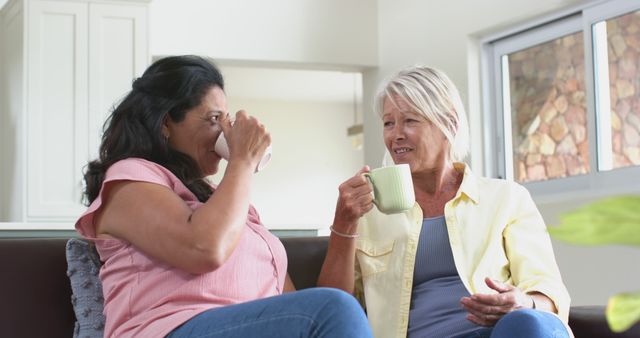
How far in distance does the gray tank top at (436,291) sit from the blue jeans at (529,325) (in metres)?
0.19

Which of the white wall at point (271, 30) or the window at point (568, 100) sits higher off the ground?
the white wall at point (271, 30)

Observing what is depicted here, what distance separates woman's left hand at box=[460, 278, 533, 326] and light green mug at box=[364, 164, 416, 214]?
0.21m

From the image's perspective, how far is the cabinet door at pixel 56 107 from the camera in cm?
564

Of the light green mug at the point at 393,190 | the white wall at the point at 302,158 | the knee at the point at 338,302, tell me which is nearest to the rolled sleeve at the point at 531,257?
the light green mug at the point at 393,190

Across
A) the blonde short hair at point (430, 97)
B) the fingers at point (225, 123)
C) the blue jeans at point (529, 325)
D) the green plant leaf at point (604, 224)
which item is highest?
the blonde short hair at point (430, 97)

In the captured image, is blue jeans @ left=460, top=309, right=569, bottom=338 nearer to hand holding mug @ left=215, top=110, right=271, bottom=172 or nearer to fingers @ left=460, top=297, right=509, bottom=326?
fingers @ left=460, top=297, right=509, bottom=326

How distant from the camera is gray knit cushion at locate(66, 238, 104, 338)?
1.67 m

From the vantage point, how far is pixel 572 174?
5.45 meters

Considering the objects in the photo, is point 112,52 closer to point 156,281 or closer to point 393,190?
point 393,190

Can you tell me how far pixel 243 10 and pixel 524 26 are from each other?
2008 millimetres

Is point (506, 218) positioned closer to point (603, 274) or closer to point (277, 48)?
point (603, 274)

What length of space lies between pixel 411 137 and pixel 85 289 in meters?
0.79

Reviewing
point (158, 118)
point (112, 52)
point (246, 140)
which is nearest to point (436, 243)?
point (246, 140)

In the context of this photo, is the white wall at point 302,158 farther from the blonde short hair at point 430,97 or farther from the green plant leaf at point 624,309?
the green plant leaf at point 624,309
